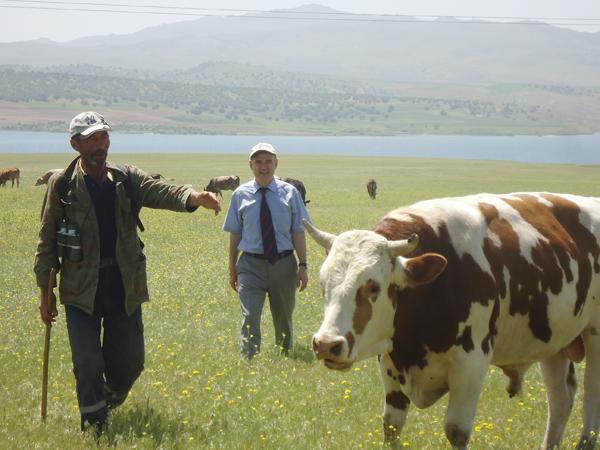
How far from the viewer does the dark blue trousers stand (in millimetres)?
7457

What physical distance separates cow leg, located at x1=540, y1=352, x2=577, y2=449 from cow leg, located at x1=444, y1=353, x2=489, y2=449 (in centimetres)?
150

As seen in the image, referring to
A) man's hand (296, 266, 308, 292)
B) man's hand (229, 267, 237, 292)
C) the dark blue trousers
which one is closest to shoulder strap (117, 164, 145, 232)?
the dark blue trousers

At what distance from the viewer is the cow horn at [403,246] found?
21.0 feet

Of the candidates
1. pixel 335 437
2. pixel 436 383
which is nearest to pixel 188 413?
pixel 335 437

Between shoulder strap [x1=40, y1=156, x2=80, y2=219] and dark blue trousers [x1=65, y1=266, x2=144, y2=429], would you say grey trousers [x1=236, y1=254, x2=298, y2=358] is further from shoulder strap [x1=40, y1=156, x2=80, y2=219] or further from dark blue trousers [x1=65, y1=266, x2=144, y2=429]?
shoulder strap [x1=40, y1=156, x2=80, y2=219]

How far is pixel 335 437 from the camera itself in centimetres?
784

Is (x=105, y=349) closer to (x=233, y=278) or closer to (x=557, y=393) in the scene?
(x=233, y=278)

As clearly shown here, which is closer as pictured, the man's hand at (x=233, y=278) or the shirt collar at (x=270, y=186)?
the shirt collar at (x=270, y=186)

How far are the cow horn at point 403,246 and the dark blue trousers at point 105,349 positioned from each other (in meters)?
2.58

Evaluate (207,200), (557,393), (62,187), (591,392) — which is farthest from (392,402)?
(62,187)

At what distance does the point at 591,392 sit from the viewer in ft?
26.8

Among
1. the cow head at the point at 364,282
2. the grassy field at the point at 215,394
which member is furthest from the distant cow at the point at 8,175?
the cow head at the point at 364,282

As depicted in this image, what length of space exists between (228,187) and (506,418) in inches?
1667

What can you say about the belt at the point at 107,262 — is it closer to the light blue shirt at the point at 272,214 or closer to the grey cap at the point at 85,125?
the grey cap at the point at 85,125
